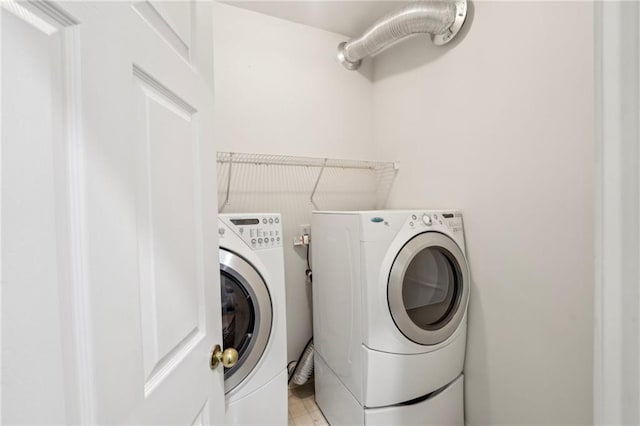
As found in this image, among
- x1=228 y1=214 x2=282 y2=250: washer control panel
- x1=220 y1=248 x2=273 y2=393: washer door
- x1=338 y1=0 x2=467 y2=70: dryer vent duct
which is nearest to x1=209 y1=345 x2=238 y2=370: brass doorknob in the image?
x1=220 y1=248 x2=273 y2=393: washer door

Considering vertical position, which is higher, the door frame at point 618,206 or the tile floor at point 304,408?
the door frame at point 618,206

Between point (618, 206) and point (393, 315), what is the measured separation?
1007 mm

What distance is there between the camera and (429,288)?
5.09 feet

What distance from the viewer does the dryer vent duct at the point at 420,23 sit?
4.72 ft

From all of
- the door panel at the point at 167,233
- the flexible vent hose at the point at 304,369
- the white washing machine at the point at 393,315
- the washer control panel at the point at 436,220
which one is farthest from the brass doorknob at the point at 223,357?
the flexible vent hose at the point at 304,369

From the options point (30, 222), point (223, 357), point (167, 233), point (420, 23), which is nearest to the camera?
point (30, 222)

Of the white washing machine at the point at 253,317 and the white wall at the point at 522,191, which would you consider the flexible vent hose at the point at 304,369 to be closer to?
A: the white washing machine at the point at 253,317

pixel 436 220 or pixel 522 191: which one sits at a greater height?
pixel 522 191

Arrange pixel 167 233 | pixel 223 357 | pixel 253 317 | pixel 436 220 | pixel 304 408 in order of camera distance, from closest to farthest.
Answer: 1. pixel 167 233
2. pixel 223 357
3. pixel 253 317
4. pixel 436 220
5. pixel 304 408

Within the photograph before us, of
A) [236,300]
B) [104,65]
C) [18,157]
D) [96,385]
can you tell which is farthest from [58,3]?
[236,300]

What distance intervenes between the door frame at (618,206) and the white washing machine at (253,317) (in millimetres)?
1057

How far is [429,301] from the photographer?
5.01 feet

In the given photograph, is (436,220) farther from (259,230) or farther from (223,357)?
(223,357)

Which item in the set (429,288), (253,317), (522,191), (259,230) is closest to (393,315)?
(429,288)
